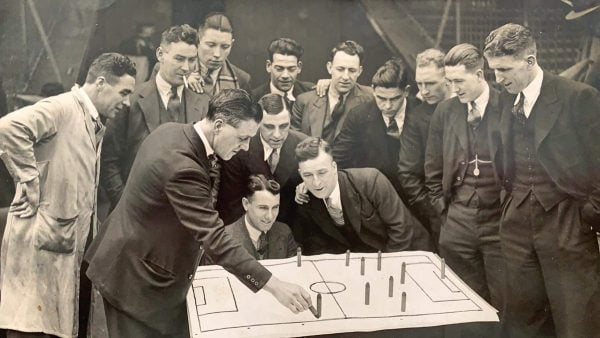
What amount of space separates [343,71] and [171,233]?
1.38 meters

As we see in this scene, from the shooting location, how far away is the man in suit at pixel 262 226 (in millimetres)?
3696

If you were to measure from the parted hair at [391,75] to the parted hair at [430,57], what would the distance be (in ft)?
0.36

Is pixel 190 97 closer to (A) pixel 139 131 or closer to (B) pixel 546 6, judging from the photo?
(A) pixel 139 131

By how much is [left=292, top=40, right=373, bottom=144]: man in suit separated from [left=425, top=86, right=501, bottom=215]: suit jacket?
466 millimetres

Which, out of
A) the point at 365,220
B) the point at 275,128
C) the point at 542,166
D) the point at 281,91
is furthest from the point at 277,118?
the point at 542,166

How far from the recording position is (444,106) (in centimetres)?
386

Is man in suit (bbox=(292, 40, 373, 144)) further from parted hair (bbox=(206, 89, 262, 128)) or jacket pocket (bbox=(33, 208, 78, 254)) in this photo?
jacket pocket (bbox=(33, 208, 78, 254))

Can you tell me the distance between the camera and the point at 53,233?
357 cm

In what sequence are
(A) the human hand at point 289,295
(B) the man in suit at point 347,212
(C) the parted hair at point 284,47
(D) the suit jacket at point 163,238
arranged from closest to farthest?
(D) the suit jacket at point 163,238, (A) the human hand at point 289,295, (C) the parted hair at point 284,47, (B) the man in suit at point 347,212

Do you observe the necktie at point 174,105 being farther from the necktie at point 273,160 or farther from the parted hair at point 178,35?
the necktie at point 273,160

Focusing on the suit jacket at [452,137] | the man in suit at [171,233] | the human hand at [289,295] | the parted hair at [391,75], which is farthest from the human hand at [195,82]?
the suit jacket at [452,137]

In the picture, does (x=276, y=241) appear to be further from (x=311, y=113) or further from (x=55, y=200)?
(x=55, y=200)

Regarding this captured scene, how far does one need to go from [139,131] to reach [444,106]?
72.3 inches

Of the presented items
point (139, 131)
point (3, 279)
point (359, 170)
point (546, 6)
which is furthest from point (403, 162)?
point (3, 279)
